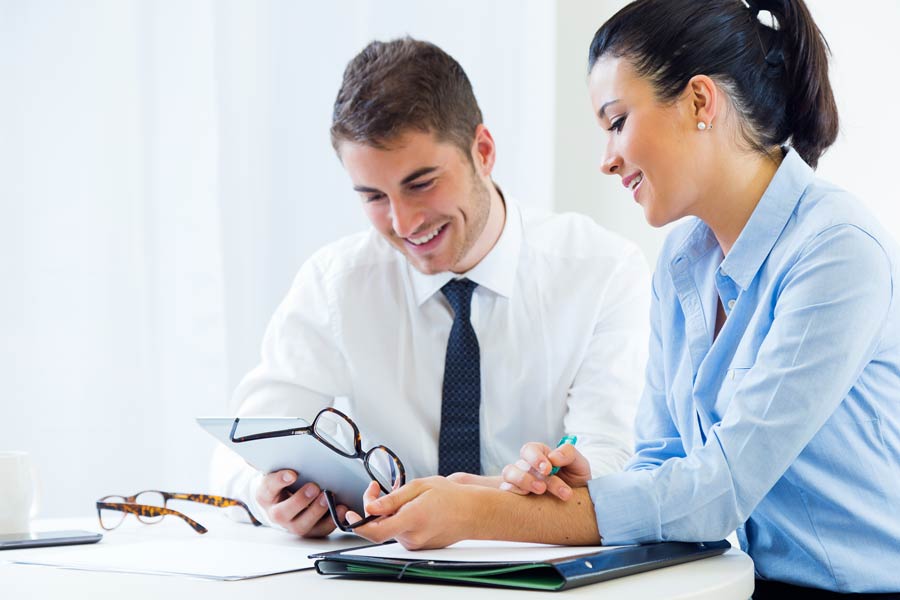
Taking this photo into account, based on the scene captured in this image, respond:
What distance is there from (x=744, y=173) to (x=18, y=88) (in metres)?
1.67

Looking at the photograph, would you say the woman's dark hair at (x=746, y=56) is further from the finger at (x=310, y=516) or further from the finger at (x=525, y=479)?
the finger at (x=310, y=516)

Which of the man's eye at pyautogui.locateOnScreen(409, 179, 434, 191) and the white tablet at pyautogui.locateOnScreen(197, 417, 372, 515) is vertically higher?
the man's eye at pyautogui.locateOnScreen(409, 179, 434, 191)

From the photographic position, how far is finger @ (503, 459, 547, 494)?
1158mm

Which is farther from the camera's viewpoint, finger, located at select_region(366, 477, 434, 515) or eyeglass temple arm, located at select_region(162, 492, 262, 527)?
eyeglass temple arm, located at select_region(162, 492, 262, 527)

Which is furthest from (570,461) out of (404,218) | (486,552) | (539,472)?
(404,218)

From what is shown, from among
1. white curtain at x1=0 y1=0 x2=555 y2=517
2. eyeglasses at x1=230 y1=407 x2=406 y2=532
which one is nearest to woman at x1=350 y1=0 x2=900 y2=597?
eyeglasses at x1=230 y1=407 x2=406 y2=532

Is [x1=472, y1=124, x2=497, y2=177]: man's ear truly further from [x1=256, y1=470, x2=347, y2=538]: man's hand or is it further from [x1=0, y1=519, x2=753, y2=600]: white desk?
[x1=0, y1=519, x2=753, y2=600]: white desk

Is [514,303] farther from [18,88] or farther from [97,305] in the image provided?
[18,88]

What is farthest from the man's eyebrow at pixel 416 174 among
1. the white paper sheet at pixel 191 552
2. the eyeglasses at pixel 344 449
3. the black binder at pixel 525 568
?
the black binder at pixel 525 568

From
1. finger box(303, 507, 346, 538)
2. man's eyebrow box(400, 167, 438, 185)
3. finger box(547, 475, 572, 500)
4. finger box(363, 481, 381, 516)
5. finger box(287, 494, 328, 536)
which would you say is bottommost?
finger box(303, 507, 346, 538)

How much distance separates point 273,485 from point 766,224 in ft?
2.54

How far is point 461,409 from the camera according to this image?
72.1 inches

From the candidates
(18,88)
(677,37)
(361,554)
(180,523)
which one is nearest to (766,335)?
(677,37)

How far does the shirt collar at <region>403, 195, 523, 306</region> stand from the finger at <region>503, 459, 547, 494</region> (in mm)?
766
